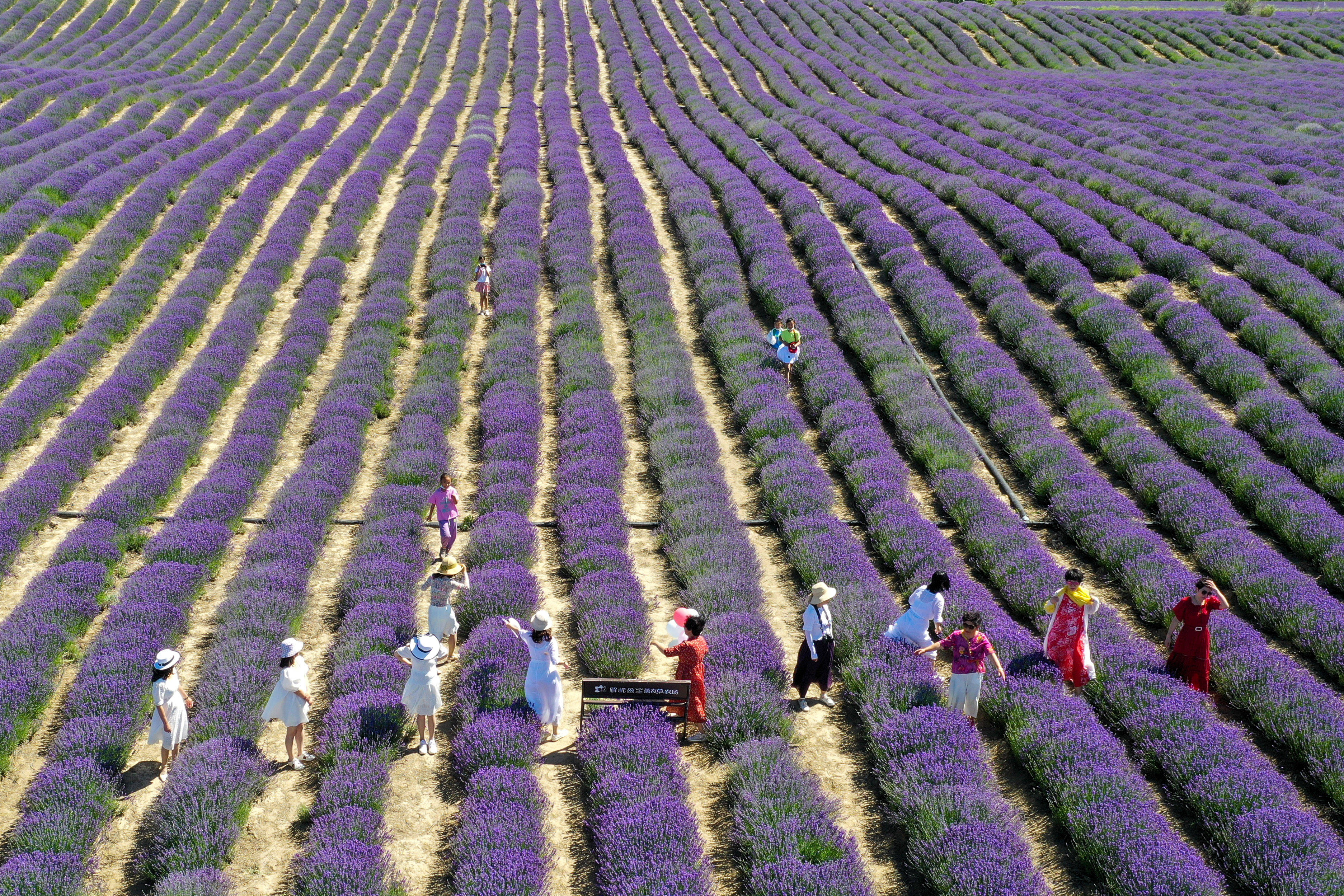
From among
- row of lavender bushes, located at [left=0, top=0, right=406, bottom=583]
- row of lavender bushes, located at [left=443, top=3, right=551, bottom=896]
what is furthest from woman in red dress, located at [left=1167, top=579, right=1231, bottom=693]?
row of lavender bushes, located at [left=0, top=0, right=406, bottom=583]

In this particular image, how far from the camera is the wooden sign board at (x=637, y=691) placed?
6453 mm

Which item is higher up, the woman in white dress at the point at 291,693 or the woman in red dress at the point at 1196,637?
the woman in white dress at the point at 291,693

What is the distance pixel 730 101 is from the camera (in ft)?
96.7

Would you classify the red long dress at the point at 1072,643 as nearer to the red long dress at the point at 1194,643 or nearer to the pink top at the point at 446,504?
the red long dress at the point at 1194,643

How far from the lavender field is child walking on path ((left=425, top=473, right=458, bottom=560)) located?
0.79 feet

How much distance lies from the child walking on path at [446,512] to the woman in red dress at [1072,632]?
16.6 feet

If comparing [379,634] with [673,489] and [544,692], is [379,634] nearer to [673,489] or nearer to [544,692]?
[544,692]

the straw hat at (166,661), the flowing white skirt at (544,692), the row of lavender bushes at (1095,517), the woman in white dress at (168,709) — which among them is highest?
the straw hat at (166,661)

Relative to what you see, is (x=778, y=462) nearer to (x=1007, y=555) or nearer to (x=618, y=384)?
(x=1007, y=555)

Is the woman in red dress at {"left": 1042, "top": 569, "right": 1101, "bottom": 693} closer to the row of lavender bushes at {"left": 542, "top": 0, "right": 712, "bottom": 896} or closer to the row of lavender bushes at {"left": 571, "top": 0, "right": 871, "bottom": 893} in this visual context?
the row of lavender bushes at {"left": 571, "top": 0, "right": 871, "bottom": 893}

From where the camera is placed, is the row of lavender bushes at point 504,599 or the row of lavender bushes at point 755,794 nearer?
the row of lavender bushes at point 755,794

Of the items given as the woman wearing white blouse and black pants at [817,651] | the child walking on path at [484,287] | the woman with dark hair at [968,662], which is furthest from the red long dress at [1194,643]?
the child walking on path at [484,287]

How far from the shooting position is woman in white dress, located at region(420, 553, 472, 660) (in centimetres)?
750

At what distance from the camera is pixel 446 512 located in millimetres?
8867
